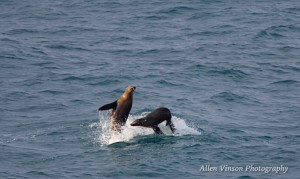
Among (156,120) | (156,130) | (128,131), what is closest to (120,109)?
(128,131)

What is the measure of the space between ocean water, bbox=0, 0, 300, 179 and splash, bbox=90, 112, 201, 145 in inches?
1.9

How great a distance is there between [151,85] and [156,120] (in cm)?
652

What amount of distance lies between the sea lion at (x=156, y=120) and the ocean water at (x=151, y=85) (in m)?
0.32

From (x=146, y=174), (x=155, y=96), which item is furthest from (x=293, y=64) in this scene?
(x=146, y=174)

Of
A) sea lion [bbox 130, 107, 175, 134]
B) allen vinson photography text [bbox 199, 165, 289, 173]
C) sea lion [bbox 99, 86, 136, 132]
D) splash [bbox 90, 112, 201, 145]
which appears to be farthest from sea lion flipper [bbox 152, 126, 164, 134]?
allen vinson photography text [bbox 199, 165, 289, 173]

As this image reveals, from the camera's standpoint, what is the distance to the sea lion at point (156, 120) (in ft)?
86.7

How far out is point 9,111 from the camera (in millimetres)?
29641

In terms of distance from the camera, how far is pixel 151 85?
33.1 metres

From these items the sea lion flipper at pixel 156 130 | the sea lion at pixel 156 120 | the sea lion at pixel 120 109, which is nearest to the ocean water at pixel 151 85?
the sea lion flipper at pixel 156 130

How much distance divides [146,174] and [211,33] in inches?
809

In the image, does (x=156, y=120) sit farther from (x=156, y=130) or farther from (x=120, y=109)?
(x=120, y=109)

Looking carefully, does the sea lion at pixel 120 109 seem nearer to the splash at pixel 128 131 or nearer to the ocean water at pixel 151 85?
the splash at pixel 128 131

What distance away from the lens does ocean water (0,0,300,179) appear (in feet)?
78.4

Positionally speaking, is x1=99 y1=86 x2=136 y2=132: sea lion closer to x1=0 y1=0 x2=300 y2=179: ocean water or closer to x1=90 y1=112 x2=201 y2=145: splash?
x1=90 y1=112 x2=201 y2=145: splash
